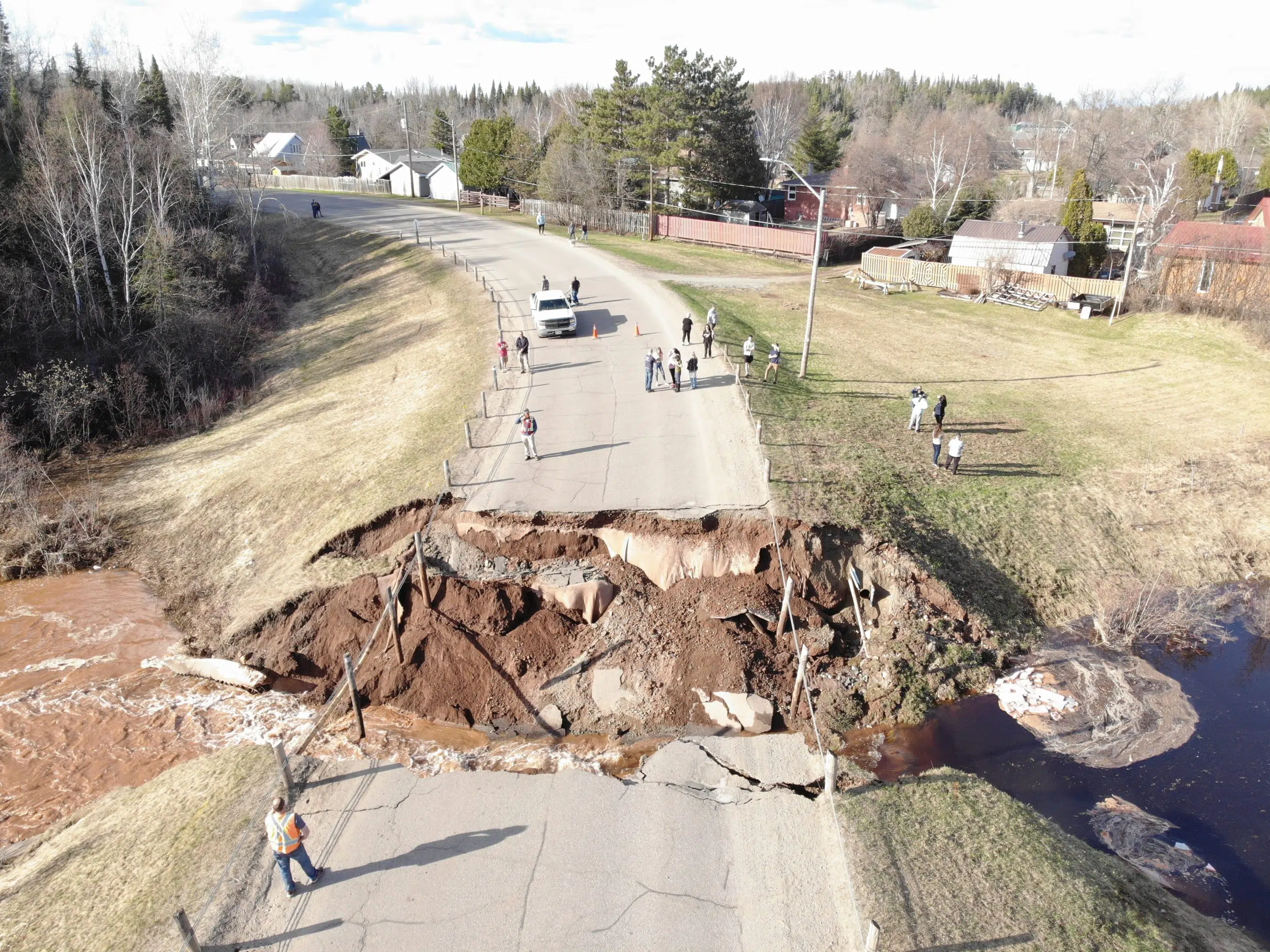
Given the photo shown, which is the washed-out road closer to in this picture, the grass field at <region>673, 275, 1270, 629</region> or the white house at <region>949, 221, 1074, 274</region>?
the grass field at <region>673, 275, 1270, 629</region>

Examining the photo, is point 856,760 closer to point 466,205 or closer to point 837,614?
point 837,614

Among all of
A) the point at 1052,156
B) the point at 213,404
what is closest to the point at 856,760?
the point at 213,404

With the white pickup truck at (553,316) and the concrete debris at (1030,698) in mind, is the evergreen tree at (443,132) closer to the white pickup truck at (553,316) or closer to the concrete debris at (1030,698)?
the white pickup truck at (553,316)

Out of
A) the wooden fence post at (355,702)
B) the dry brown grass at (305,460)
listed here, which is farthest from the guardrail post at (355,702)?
the dry brown grass at (305,460)

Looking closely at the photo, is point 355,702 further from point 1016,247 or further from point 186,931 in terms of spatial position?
point 1016,247

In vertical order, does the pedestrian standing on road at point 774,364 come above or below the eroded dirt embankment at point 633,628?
above

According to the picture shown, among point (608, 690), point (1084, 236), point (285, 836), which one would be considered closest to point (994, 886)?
Answer: point (608, 690)

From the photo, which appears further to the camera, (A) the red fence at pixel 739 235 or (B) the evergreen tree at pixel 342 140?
(B) the evergreen tree at pixel 342 140
